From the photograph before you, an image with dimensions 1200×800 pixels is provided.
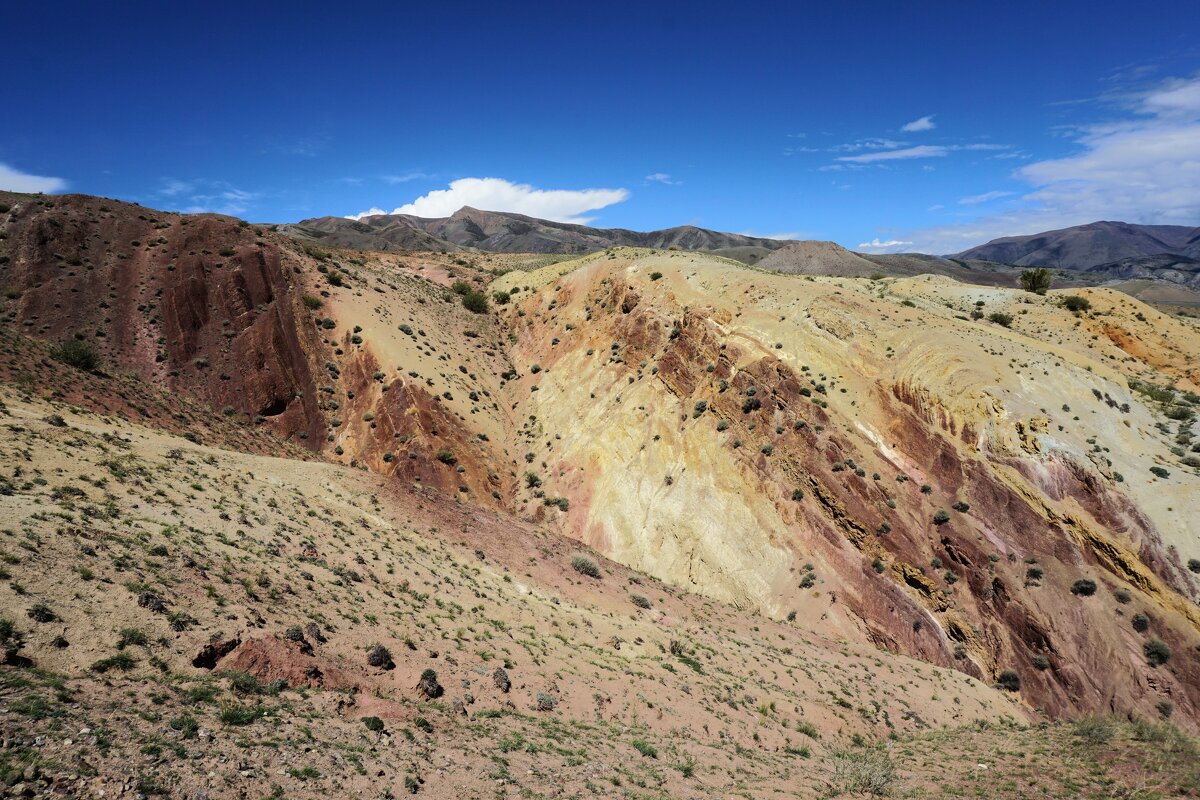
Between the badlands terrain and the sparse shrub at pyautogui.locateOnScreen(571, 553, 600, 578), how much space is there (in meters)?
0.17

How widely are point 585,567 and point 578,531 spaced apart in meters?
5.66

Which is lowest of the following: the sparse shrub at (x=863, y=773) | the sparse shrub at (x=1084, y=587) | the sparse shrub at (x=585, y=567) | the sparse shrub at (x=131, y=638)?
the sparse shrub at (x=863, y=773)

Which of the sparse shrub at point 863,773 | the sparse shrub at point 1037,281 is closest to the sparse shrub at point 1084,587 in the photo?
the sparse shrub at point 863,773

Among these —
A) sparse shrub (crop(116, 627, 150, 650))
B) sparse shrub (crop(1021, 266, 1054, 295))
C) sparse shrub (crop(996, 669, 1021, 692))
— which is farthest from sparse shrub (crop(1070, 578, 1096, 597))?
sparse shrub (crop(1021, 266, 1054, 295))

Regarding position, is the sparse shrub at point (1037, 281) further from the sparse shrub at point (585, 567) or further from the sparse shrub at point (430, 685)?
the sparse shrub at point (430, 685)

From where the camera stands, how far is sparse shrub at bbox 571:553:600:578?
1067 inches

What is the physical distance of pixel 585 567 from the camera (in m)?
27.2

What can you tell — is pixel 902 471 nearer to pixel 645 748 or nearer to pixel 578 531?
pixel 578 531

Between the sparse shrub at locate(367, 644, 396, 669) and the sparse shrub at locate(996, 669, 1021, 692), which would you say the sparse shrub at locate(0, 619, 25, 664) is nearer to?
the sparse shrub at locate(367, 644, 396, 669)

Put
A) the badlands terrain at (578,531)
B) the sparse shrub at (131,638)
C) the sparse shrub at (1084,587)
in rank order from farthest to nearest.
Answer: the sparse shrub at (1084,587)
the badlands terrain at (578,531)
the sparse shrub at (131,638)

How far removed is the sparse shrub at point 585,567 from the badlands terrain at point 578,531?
17cm

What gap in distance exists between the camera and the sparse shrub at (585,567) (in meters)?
27.1

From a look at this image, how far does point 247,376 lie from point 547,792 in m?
36.3

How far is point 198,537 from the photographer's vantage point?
16.5 m
